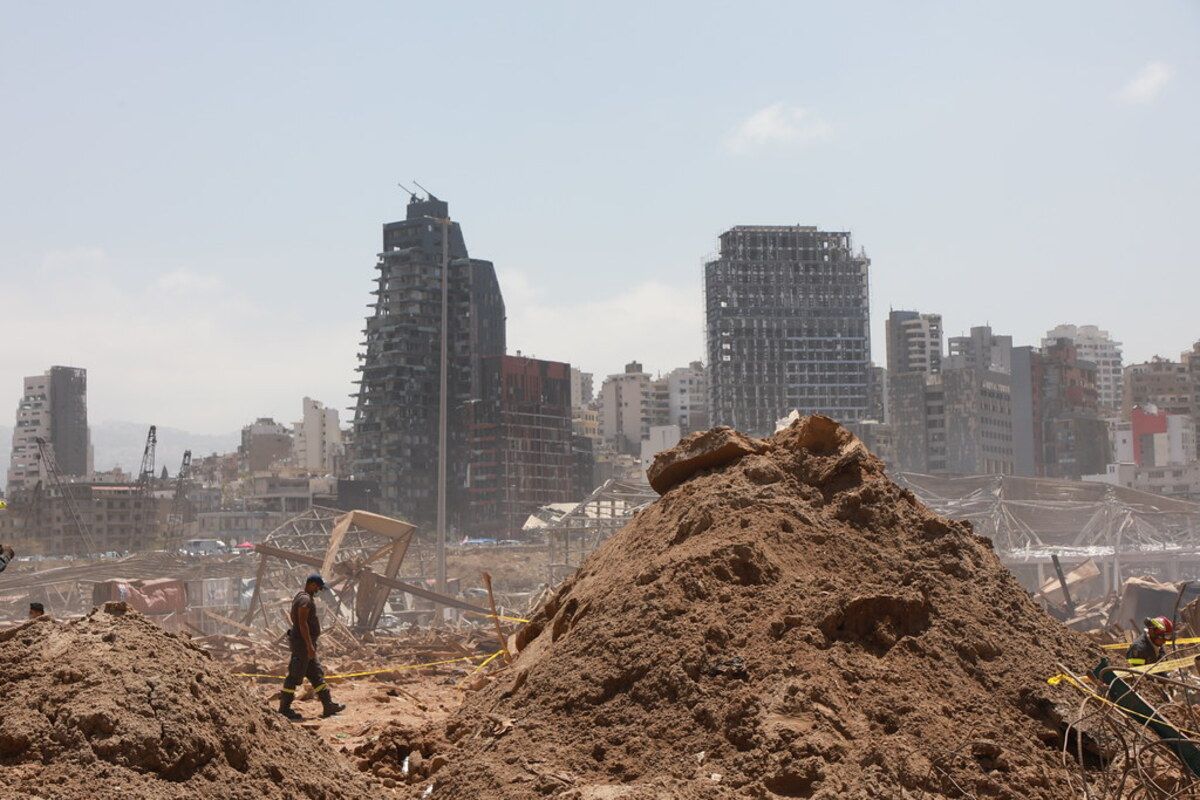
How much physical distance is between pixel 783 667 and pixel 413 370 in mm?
115998

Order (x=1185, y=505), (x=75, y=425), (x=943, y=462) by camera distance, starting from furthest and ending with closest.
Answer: (x=75, y=425) < (x=943, y=462) < (x=1185, y=505)

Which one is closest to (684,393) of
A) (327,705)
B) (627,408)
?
(627,408)

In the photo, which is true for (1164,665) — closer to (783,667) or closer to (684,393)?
(783,667)

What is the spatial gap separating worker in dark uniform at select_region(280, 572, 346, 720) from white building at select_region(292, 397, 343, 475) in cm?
16252

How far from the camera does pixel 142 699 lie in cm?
783

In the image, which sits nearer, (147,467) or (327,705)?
(327,705)

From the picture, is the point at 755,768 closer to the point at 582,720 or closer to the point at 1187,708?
the point at 582,720

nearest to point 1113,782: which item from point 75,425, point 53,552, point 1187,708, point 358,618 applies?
point 1187,708

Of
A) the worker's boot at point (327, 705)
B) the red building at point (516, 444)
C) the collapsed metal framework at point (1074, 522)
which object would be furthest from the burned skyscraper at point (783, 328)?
the worker's boot at point (327, 705)

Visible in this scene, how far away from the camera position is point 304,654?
12.9 metres

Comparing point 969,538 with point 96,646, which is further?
point 969,538

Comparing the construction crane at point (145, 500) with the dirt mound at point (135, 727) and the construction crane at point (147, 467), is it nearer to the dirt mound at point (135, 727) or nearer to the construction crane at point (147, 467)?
the construction crane at point (147, 467)

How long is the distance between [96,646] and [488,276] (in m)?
133

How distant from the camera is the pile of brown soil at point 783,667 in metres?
7.93
